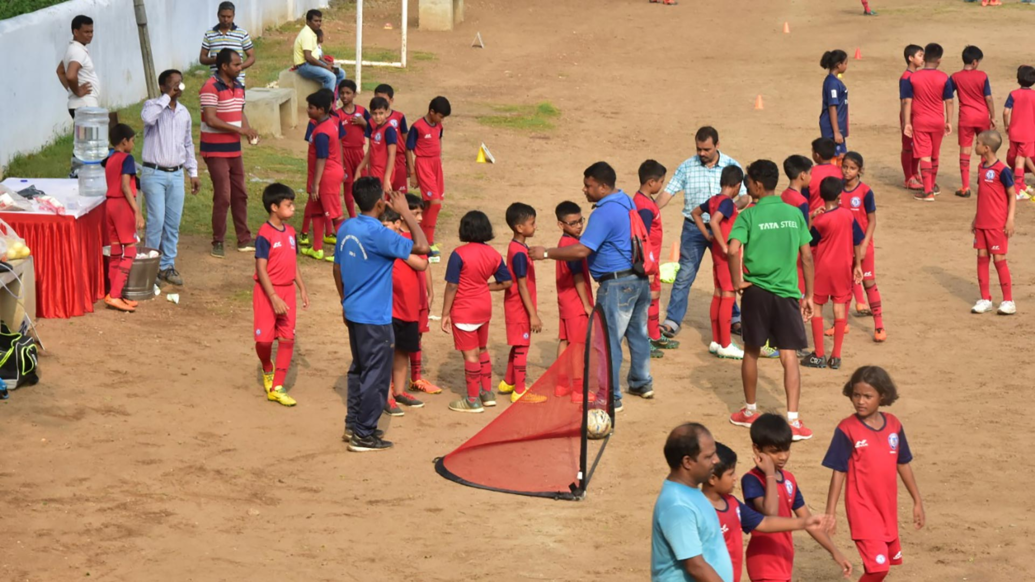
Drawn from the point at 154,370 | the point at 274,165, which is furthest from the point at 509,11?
the point at 154,370

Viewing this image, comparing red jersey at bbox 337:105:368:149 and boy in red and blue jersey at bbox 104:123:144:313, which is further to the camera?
red jersey at bbox 337:105:368:149

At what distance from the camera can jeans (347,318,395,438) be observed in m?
8.93

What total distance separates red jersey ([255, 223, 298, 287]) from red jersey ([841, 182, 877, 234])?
527 cm

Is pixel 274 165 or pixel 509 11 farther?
pixel 509 11

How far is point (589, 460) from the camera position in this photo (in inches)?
358

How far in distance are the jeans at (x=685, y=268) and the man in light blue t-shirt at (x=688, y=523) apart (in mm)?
6471

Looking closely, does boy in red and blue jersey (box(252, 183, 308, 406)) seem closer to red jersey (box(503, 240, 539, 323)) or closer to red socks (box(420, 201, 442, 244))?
red jersey (box(503, 240, 539, 323))

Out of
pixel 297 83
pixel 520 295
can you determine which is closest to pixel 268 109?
pixel 297 83

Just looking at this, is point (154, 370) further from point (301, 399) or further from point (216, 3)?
point (216, 3)

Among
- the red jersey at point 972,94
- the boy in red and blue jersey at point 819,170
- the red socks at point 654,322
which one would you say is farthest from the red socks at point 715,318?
the red jersey at point 972,94

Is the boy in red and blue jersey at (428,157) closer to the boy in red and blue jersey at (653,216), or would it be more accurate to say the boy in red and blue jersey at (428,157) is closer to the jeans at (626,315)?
the boy in red and blue jersey at (653,216)

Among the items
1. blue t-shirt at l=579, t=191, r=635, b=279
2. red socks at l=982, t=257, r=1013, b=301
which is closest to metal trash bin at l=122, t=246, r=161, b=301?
blue t-shirt at l=579, t=191, r=635, b=279

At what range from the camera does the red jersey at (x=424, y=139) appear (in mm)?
14320

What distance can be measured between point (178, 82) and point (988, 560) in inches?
339
